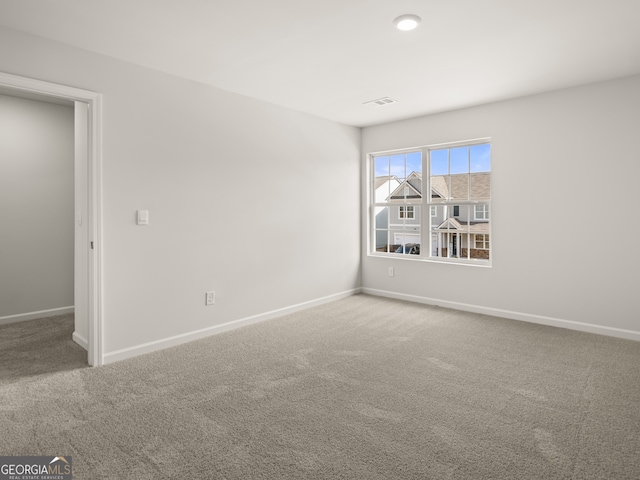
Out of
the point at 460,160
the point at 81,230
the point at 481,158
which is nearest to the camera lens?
the point at 81,230

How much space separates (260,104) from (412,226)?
2591mm

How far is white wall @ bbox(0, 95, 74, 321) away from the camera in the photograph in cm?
429

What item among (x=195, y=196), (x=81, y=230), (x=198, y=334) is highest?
(x=195, y=196)

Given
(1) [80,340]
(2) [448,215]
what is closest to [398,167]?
(2) [448,215]

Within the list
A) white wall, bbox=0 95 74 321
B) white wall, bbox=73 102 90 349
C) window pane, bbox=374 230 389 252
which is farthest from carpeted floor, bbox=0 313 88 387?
window pane, bbox=374 230 389 252

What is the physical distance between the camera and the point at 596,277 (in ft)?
12.5

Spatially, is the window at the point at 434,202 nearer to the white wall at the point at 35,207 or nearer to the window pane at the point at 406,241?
the window pane at the point at 406,241

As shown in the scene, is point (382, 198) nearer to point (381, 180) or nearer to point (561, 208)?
point (381, 180)

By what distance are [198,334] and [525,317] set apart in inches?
139

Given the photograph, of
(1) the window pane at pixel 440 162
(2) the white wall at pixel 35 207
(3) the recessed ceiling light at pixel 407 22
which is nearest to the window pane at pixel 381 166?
(1) the window pane at pixel 440 162

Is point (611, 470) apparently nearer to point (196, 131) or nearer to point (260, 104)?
point (196, 131)

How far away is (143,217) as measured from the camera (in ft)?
10.9

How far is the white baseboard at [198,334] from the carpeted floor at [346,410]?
0.12 metres

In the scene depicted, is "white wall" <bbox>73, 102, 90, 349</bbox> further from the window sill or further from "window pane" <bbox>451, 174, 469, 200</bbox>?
"window pane" <bbox>451, 174, 469, 200</bbox>
